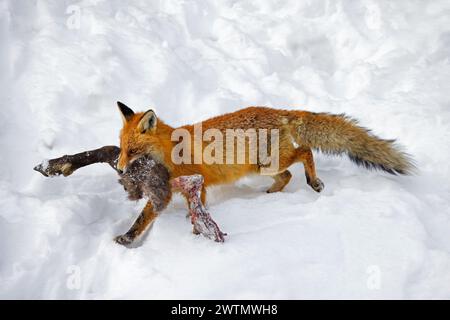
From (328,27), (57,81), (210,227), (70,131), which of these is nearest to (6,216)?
(70,131)

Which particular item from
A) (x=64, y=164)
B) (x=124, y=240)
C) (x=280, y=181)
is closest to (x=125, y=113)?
(x=64, y=164)

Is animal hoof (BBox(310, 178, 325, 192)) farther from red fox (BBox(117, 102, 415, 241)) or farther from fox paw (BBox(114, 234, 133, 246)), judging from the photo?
fox paw (BBox(114, 234, 133, 246))

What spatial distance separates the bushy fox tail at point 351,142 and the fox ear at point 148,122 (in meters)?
1.57

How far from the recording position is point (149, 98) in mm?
5219

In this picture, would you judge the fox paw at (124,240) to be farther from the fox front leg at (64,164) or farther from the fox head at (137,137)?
the fox front leg at (64,164)

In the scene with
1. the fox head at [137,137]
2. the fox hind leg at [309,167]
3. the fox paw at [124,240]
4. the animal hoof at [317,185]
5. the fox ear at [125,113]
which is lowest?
the fox paw at [124,240]

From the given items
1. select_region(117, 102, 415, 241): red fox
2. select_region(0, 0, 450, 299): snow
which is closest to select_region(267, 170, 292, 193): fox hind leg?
select_region(117, 102, 415, 241): red fox

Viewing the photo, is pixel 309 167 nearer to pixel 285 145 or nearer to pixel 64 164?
pixel 285 145

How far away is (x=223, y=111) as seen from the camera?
17.1 ft

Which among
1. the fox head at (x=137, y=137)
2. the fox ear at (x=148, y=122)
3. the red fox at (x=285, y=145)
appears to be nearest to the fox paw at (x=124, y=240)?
the fox head at (x=137, y=137)

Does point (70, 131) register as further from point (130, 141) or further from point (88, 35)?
point (88, 35)

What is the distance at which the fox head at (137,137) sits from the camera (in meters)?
3.57

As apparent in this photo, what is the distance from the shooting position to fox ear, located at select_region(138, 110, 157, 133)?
3.60 metres
